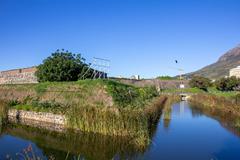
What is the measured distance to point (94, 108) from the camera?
46.5ft

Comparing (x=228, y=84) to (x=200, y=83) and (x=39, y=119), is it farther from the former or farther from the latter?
(x=39, y=119)

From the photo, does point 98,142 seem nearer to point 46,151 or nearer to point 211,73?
point 46,151

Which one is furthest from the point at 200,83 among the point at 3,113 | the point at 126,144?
the point at 126,144

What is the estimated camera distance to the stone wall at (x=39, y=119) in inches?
635

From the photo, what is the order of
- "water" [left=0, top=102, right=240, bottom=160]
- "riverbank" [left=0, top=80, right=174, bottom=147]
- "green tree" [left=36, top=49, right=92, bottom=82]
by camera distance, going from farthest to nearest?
"green tree" [left=36, top=49, right=92, bottom=82] → "riverbank" [left=0, top=80, right=174, bottom=147] → "water" [left=0, top=102, right=240, bottom=160]

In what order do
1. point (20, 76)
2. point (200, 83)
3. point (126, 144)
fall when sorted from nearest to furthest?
point (126, 144)
point (20, 76)
point (200, 83)

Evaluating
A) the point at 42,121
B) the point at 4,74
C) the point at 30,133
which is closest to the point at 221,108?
the point at 42,121

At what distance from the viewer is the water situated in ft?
35.6

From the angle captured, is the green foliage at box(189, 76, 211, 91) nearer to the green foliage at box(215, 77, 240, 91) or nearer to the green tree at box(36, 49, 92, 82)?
the green foliage at box(215, 77, 240, 91)

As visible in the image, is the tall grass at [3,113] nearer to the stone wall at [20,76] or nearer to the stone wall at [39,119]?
the stone wall at [39,119]

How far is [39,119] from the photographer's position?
59.7 feet

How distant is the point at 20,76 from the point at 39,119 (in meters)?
16.0

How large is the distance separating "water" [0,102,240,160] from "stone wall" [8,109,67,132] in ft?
2.92

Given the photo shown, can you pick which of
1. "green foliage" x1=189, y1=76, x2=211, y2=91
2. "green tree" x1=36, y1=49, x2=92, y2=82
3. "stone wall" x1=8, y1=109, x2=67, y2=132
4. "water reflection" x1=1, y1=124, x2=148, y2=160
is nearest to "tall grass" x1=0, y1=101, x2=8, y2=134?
"stone wall" x1=8, y1=109, x2=67, y2=132
